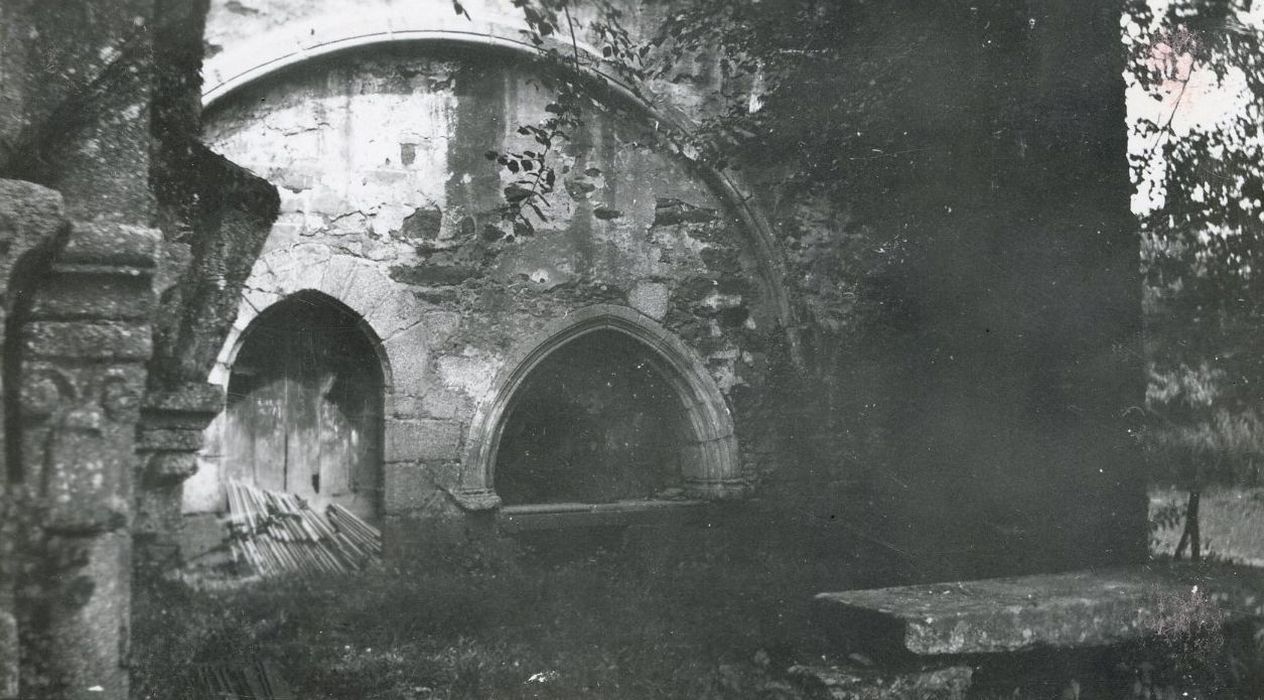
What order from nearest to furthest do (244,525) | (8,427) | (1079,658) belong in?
1. (8,427)
2. (1079,658)
3. (244,525)

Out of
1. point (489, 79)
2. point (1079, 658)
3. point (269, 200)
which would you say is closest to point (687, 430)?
point (489, 79)

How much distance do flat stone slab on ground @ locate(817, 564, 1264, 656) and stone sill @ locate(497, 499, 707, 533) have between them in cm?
284

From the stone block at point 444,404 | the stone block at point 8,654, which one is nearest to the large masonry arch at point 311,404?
the stone block at point 444,404

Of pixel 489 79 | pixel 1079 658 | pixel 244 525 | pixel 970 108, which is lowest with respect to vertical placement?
pixel 1079 658

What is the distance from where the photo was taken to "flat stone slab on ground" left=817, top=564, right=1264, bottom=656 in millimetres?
3541

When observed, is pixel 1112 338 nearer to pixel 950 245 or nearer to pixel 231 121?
pixel 950 245

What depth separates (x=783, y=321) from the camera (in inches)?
290

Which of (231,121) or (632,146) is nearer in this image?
(231,121)

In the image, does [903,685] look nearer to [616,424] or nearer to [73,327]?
[73,327]

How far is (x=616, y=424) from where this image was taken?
720 cm

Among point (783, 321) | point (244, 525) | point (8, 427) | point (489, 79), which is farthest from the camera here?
point (783, 321)

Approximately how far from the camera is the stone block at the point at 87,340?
1.62m

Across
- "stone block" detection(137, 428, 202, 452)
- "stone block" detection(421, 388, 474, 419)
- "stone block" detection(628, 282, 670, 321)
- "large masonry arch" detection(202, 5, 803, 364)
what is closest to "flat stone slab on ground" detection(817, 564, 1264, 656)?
"stone block" detection(137, 428, 202, 452)

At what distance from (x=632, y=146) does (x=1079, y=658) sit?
4.48m
